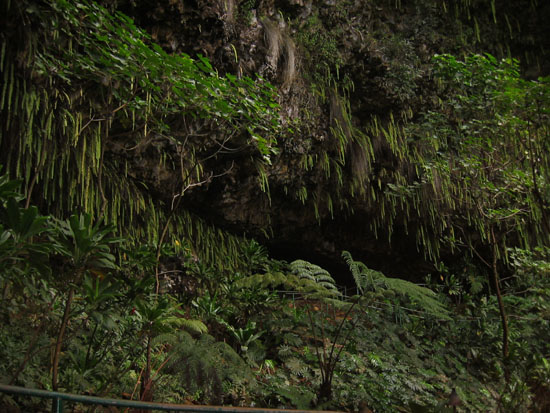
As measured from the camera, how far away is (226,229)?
553cm

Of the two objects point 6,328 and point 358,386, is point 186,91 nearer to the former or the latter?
point 6,328

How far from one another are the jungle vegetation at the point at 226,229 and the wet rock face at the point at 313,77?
48 millimetres

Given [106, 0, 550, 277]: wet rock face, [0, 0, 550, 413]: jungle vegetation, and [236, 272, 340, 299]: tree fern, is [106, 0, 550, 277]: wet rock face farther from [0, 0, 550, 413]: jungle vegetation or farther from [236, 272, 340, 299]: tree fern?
[236, 272, 340, 299]: tree fern

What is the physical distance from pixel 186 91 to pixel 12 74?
1.57m

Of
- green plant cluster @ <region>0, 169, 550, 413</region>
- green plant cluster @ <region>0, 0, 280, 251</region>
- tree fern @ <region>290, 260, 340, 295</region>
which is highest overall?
green plant cluster @ <region>0, 0, 280, 251</region>

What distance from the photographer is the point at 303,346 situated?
3637 mm

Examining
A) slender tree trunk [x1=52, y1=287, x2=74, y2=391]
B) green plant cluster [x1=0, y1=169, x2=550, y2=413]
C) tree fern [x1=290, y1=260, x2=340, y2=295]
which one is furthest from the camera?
tree fern [x1=290, y1=260, x2=340, y2=295]

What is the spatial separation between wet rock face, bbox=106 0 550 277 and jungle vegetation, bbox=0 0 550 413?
0.16 feet

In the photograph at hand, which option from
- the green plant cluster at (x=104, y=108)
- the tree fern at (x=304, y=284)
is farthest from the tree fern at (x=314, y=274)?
the green plant cluster at (x=104, y=108)

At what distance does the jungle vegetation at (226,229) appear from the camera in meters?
2.23

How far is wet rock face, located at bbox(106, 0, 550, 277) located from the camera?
4.36 metres

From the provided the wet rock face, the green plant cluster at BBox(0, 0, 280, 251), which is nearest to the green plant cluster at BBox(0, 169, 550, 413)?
the green plant cluster at BBox(0, 0, 280, 251)

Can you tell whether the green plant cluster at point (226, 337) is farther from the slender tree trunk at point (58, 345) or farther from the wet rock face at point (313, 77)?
the wet rock face at point (313, 77)

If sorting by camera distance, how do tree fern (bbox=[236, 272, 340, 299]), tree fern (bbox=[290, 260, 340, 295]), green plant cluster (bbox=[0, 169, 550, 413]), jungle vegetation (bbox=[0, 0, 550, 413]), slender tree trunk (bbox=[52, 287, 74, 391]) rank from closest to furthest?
slender tree trunk (bbox=[52, 287, 74, 391]) < green plant cluster (bbox=[0, 169, 550, 413]) < jungle vegetation (bbox=[0, 0, 550, 413]) < tree fern (bbox=[236, 272, 340, 299]) < tree fern (bbox=[290, 260, 340, 295])
